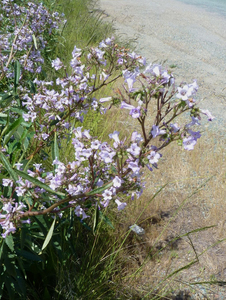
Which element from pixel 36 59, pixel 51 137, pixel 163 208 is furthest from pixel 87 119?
pixel 51 137

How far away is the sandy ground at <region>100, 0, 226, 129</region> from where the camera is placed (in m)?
5.25

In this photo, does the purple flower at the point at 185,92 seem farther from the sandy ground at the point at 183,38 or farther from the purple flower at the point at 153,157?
the sandy ground at the point at 183,38

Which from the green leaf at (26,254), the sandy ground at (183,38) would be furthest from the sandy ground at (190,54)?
the green leaf at (26,254)

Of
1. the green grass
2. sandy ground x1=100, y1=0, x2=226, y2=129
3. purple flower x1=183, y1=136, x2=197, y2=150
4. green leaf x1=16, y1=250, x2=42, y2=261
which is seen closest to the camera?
purple flower x1=183, y1=136, x2=197, y2=150

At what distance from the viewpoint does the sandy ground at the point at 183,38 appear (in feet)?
17.2

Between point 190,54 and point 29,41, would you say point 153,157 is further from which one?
point 190,54

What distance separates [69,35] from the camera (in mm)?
4988

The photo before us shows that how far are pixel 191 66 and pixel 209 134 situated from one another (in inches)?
100

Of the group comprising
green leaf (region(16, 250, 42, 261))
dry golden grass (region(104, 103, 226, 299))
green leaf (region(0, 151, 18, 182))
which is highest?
green leaf (region(0, 151, 18, 182))

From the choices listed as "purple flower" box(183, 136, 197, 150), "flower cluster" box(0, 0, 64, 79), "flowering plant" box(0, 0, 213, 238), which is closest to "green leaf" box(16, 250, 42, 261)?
"flowering plant" box(0, 0, 213, 238)

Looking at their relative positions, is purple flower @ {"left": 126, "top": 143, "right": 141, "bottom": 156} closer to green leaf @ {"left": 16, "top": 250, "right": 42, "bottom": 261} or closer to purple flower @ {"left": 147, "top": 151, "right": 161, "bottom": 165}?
purple flower @ {"left": 147, "top": 151, "right": 161, "bottom": 165}

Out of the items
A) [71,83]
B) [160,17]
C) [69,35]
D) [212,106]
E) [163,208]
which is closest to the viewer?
[71,83]

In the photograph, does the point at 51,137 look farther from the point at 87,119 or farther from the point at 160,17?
the point at 160,17

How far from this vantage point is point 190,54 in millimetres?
6781
